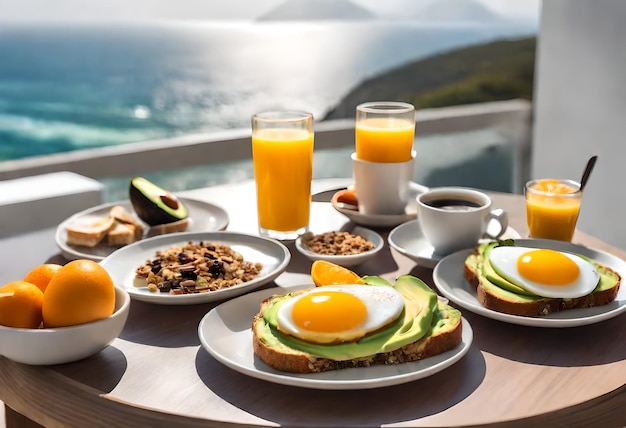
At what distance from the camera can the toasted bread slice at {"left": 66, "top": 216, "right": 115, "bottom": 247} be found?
1.48 meters

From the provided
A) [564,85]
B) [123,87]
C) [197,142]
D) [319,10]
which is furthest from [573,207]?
[123,87]

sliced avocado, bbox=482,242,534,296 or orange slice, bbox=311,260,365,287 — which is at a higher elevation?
orange slice, bbox=311,260,365,287

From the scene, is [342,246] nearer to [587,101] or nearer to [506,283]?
[506,283]

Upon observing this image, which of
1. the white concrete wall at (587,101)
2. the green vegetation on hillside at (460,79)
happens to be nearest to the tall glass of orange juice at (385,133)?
the white concrete wall at (587,101)

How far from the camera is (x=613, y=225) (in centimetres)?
369

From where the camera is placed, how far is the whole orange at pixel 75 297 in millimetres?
943

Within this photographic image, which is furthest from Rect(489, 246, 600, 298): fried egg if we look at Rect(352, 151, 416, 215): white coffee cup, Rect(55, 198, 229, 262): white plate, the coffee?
Rect(55, 198, 229, 262): white plate

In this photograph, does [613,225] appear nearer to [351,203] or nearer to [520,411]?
[351,203]

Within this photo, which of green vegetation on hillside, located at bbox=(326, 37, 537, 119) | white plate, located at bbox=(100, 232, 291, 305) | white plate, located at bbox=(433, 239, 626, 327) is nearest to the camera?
white plate, located at bbox=(433, 239, 626, 327)

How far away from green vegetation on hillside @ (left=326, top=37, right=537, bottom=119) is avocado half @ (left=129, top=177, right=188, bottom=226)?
27.1ft

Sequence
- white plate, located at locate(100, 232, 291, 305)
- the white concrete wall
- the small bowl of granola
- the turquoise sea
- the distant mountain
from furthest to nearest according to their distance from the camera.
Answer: the distant mountain
the turquoise sea
the white concrete wall
the small bowl of granola
white plate, located at locate(100, 232, 291, 305)

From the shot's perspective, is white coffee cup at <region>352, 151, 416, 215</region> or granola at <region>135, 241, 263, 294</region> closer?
granola at <region>135, 241, 263, 294</region>

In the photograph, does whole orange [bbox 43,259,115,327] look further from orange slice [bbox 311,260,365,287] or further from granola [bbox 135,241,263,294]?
orange slice [bbox 311,260,365,287]

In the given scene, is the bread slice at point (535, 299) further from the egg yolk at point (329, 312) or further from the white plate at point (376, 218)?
the white plate at point (376, 218)
